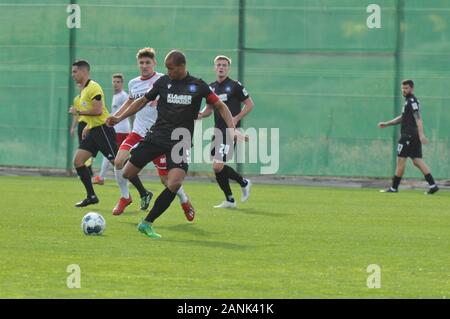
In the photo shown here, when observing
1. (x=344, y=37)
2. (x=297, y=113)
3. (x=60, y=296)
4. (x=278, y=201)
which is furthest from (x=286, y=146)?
(x=60, y=296)

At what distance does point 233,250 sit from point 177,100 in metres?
2.18

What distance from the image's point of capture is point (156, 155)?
13391 millimetres

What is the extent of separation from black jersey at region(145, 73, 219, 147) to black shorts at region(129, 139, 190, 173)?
7 cm

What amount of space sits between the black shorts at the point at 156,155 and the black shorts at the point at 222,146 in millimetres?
4374

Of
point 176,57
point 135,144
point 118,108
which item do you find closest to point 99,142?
point 135,144

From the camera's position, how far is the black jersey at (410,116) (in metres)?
22.2

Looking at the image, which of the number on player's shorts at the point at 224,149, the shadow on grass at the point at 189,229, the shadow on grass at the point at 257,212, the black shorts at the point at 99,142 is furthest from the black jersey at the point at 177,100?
the number on player's shorts at the point at 224,149

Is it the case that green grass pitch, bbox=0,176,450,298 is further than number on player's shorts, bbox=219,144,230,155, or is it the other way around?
number on player's shorts, bbox=219,144,230,155

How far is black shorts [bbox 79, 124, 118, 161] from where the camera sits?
55.4ft

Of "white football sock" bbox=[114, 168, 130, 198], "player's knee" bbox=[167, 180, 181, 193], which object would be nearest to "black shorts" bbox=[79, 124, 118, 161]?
"white football sock" bbox=[114, 168, 130, 198]

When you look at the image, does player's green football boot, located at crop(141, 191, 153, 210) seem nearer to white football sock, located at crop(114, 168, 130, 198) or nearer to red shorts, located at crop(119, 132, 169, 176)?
white football sock, located at crop(114, 168, 130, 198)

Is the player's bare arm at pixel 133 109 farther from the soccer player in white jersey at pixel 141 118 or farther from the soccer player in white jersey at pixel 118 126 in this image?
the soccer player in white jersey at pixel 118 126
